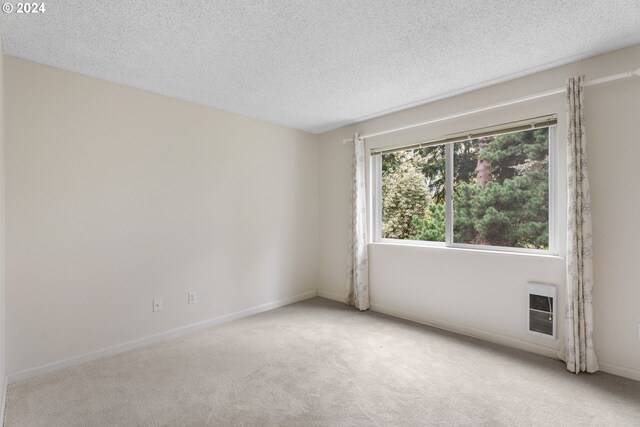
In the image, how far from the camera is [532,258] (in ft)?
9.08

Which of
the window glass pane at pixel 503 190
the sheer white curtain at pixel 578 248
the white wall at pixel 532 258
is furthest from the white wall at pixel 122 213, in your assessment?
the sheer white curtain at pixel 578 248

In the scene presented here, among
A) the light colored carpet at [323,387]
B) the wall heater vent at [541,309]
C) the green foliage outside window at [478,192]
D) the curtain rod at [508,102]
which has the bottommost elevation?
the light colored carpet at [323,387]

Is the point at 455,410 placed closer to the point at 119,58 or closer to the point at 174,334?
the point at 174,334

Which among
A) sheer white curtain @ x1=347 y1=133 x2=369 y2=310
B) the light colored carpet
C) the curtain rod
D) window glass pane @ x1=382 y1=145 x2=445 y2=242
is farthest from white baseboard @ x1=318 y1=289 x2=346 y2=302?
the curtain rod

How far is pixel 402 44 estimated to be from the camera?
2240mm

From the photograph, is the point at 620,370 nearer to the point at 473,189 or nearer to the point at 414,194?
the point at 473,189

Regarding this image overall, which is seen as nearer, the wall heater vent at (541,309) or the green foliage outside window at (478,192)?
the wall heater vent at (541,309)

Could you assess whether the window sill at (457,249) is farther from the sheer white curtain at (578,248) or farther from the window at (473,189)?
the sheer white curtain at (578,248)

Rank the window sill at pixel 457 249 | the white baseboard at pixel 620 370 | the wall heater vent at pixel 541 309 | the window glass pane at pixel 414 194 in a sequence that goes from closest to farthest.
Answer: the white baseboard at pixel 620 370 < the wall heater vent at pixel 541 309 < the window sill at pixel 457 249 < the window glass pane at pixel 414 194

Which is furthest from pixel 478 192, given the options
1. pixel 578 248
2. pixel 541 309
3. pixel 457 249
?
pixel 541 309

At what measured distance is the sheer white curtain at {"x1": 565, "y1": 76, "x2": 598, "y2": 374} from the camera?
2385 millimetres

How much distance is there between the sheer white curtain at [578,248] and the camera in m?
2.38

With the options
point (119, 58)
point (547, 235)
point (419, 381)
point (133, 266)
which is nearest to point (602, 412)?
point (419, 381)

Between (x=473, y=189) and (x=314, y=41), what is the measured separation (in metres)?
2.18
